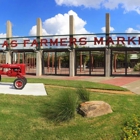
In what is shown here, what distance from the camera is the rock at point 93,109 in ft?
21.8

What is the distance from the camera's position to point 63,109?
638 cm

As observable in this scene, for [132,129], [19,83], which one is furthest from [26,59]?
[132,129]

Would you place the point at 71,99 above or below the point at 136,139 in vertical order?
above

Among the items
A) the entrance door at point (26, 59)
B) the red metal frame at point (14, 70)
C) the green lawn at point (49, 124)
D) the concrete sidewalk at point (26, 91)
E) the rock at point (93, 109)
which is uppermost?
the entrance door at point (26, 59)

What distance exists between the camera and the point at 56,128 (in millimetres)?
5934

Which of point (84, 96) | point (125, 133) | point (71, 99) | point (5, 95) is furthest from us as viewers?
point (5, 95)

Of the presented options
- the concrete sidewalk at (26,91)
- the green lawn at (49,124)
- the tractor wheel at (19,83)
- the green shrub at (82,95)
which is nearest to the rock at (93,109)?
the green lawn at (49,124)

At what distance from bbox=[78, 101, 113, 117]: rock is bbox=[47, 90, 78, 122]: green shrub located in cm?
31

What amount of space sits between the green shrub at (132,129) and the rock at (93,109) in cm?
100

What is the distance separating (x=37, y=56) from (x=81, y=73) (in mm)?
5218

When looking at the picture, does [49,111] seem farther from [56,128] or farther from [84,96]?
[84,96]

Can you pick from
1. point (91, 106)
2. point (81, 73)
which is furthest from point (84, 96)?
point (81, 73)

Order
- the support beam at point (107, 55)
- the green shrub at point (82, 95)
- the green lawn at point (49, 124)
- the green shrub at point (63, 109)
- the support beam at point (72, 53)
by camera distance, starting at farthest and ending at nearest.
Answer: the support beam at point (72, 53)
the support beam at point (107, 55)
the green shrub at point (82, 95)
the green shrub at point (63, 109)
the green lawn at point (49, 124)

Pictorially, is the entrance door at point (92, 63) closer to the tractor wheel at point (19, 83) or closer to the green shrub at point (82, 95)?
the tractor wheel at point (19, 83)
